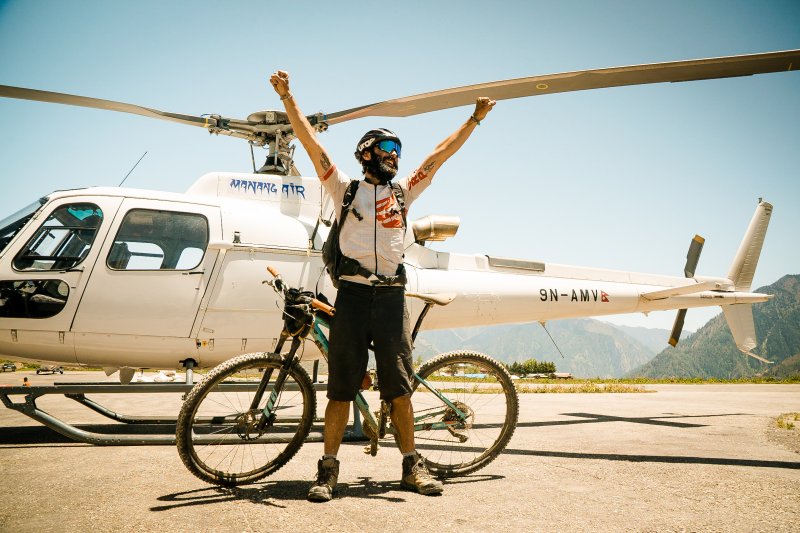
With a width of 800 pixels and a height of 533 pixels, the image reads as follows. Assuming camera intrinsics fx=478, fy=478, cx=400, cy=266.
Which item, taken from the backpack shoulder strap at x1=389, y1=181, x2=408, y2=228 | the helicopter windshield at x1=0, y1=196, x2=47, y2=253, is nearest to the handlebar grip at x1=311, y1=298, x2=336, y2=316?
the backpack shoulder strap at x1=389, y1=181, x2=408, y2=228

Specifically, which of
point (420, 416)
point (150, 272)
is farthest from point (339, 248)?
point (150, 272)

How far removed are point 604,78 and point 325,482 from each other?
465cm

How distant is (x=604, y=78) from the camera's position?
4.97 meters

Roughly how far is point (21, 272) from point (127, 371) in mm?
1813

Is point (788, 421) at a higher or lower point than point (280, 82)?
lower

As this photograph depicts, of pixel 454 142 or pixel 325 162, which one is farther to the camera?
pixel 454 142

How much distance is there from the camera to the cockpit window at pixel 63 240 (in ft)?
17.2

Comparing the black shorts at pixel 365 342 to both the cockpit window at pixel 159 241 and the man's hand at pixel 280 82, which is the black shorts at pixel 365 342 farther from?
the cockpit window at pixel 159 241

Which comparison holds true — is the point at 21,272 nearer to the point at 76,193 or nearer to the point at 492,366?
the point at 76,193

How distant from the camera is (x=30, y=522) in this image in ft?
8.55

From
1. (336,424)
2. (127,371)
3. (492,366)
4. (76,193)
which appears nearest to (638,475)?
(492,366)

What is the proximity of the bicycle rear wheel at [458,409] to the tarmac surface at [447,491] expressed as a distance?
0.59 feet

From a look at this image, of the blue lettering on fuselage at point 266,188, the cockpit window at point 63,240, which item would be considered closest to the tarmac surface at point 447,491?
the cockpit window at point 63,240

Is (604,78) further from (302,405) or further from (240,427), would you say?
(240,427)
